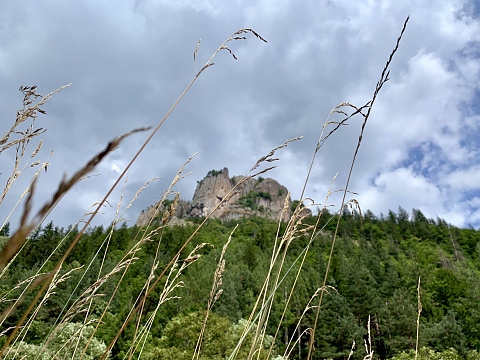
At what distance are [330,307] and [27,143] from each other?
41.9 metres

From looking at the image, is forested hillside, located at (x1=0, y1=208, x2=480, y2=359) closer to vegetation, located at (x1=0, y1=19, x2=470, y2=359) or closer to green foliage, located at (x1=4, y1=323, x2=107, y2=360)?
vegetation, located at (x1=0, y1=19, x2=470, y2=359)

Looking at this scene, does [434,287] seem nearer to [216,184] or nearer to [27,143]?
[27,143]

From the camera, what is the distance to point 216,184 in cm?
13825

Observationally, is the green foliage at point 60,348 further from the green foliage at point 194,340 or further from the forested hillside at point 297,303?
the green foliage at point 194,340

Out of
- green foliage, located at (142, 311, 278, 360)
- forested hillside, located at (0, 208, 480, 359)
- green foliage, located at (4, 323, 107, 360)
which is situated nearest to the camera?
green foliage, located at (4, 323, 107, 360)

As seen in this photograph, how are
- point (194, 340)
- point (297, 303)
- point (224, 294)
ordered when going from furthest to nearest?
point (297, 303)
point (224, 294)
point (194, 340)

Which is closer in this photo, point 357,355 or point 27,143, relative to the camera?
point 27,143

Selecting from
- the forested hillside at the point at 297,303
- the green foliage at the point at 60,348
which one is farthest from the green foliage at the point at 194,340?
the green foliage at the point at 60,348

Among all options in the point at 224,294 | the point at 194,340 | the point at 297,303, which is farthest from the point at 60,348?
the point at 297,303

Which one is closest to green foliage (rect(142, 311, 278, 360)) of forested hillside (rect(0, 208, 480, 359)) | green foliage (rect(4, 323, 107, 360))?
forested hillside (rect(0, 208, 480, 359))

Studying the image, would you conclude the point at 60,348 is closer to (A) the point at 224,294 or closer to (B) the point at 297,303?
(A) the point at 224,294

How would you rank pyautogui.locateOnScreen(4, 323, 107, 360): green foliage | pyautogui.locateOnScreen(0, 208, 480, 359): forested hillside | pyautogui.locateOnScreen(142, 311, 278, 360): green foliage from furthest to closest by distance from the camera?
pyautogui.locateOnScreen(0, 208, 480, 359): forested hillside < pyautogui.locateOnScreen(142, 311, 278, 360): green foliage < pyautogui.locateOnScreen(4, 323, 107, 360): green foliage

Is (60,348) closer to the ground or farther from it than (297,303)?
closer to the ground

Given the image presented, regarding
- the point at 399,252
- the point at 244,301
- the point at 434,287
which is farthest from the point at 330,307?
the point at 399,252
